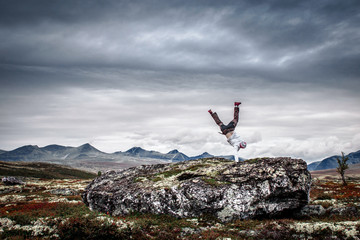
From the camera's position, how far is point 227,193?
61.2ft

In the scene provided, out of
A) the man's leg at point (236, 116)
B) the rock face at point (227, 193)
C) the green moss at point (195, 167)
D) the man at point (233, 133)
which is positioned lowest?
the rock face at point (227, 193)

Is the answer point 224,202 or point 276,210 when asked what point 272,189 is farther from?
point 224,202

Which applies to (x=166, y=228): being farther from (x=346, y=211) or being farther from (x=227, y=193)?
(x=346, y=211)

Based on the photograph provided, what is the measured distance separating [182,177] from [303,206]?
10.9m

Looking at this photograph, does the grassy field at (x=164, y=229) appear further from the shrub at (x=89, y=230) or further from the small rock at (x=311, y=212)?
the small rock at (x=311, y=212)

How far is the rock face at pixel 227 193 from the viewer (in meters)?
18.4

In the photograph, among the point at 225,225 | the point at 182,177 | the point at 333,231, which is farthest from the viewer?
the point at 182,177

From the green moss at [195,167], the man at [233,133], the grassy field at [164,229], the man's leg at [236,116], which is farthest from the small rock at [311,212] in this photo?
the man's leg at [236,116]

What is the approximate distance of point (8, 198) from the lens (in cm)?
3953

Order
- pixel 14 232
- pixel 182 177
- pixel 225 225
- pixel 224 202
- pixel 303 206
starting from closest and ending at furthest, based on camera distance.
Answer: pixel 14 232
pixel 225 225
pixel 224 202
pixel 303 206
pixel 182 177

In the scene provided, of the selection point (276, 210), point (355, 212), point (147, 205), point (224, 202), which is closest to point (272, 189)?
point (276, 210)

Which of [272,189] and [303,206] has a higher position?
[272,189]

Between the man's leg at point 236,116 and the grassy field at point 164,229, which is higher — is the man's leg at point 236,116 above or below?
above

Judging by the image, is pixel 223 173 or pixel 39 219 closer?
pixel 39 219
